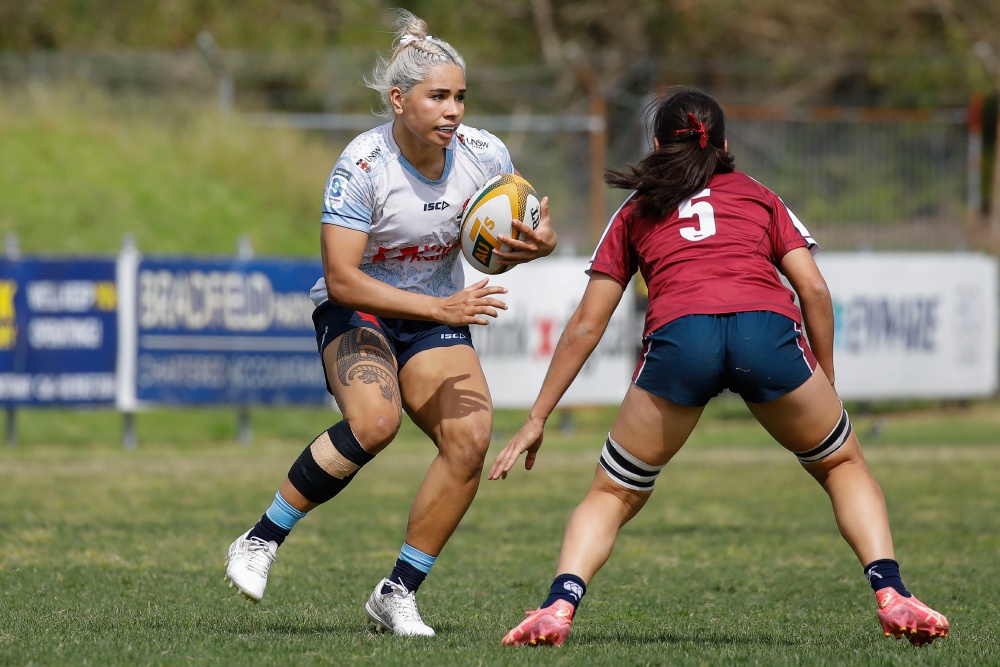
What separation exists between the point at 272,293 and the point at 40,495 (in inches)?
160

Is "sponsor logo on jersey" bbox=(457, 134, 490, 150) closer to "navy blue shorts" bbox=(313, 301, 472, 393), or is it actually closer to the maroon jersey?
"navy blue shorts" bbox=(313, 301, 472, 393)

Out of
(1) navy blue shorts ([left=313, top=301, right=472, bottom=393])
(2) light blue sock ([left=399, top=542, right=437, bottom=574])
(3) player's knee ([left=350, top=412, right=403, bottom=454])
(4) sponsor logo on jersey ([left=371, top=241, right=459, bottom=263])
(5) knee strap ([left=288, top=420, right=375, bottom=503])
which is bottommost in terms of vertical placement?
(2) light blue sock ([left=399, top=542, right=437, bottom=574])

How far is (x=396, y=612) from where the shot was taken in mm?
5277

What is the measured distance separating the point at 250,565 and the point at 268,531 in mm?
168

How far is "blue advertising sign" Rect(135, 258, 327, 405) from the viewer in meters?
13.6

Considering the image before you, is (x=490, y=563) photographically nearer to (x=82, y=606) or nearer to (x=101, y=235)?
(x=82, y=606)

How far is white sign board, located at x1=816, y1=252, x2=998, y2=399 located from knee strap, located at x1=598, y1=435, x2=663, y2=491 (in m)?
11.0

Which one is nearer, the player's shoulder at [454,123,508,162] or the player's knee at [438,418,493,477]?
the player's knee at [438,418,493,477]

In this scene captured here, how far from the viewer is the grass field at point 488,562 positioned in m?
4.79

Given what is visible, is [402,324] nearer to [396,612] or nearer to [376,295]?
[376,295]

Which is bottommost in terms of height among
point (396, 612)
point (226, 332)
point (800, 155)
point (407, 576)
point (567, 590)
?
point (396, 612)

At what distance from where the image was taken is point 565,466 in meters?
12.7

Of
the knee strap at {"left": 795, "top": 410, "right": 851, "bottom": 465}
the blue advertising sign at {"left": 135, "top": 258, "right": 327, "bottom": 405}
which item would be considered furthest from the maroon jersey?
the blue advertising sign at {"left": 135, "top": 258, "right": 327, "bottom": 405}

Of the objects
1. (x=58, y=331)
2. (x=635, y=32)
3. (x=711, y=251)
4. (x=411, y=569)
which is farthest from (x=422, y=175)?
(x=635, y=32)
